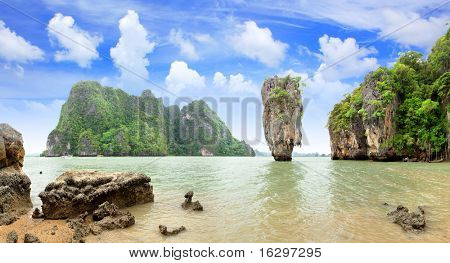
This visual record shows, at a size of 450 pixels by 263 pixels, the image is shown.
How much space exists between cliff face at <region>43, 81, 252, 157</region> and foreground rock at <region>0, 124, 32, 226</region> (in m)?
79.2

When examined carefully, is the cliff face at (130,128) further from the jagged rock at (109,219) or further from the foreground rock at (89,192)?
the jagged rock at (109,219)

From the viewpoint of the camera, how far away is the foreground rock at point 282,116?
3712 cm

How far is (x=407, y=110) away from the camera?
33688mm

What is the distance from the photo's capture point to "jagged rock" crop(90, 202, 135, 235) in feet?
20.5

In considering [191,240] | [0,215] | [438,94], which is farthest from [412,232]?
[438,94]

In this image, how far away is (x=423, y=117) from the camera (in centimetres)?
3161

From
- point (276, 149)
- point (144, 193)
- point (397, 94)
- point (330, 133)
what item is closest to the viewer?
point (144, 193)

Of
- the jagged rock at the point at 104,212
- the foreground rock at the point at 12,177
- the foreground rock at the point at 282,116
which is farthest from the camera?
the foreground rock at the point at 282,116

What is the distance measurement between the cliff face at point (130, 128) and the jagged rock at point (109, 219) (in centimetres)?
8196

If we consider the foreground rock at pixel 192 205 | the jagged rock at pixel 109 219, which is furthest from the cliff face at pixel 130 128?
the jagged rock at pixel 109 219

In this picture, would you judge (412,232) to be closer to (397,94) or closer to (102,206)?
(102,206)

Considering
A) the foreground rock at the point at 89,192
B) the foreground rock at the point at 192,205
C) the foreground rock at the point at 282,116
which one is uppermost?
the foreground rock at the point at 282,116

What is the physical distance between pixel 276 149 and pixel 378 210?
29.7 meters

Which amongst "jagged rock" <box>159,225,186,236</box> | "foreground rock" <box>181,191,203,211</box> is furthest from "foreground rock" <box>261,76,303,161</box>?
"jagged rock" <box>159,225,186,236</box>
